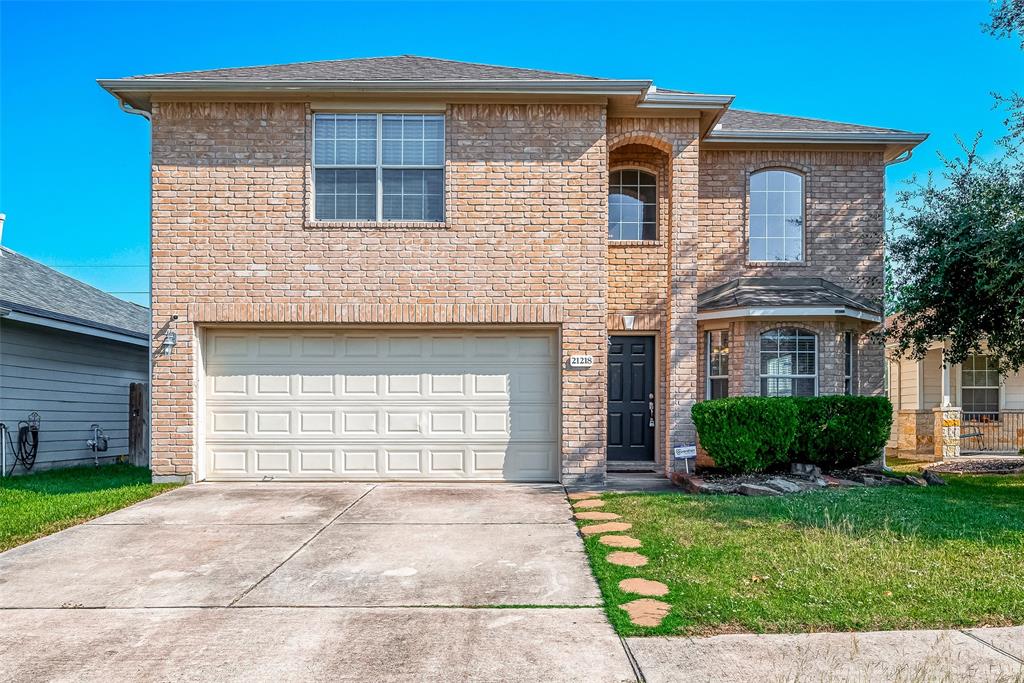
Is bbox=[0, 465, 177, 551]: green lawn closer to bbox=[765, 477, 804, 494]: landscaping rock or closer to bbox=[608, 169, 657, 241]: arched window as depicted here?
bbox=[608, 169, 657, 241]: arched window

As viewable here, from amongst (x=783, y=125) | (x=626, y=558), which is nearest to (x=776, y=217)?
(x=783, y=125)

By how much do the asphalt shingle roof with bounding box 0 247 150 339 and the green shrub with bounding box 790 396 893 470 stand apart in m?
12.1

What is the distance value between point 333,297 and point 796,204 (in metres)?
7.92

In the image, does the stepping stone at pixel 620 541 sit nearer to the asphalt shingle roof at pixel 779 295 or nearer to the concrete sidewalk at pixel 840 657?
the concrete sidewalk at pixel 840 657

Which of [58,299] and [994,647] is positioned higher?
[58,299]

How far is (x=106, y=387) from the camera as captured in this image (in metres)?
14.4

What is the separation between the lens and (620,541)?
6.50 metres

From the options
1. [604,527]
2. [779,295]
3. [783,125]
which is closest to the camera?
[604,527]

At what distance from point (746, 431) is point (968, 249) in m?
3.72

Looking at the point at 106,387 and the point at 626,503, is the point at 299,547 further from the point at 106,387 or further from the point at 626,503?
the point at 106,387

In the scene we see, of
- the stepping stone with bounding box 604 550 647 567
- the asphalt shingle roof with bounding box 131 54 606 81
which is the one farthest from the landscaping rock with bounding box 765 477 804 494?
the asphalt shingle roof with bounding box 131 54 606 81

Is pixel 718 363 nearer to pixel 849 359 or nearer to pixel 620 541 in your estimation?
pixel 849 359

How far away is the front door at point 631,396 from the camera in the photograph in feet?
37.6

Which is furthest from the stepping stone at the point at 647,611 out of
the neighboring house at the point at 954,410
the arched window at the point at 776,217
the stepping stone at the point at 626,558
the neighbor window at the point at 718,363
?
the neighboring house at the point at 954,410
